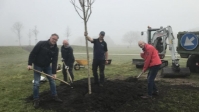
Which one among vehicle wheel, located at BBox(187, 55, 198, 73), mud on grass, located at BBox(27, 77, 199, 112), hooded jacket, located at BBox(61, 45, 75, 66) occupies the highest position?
hooded jacket, located at BBox(61, 45, 75, 66)

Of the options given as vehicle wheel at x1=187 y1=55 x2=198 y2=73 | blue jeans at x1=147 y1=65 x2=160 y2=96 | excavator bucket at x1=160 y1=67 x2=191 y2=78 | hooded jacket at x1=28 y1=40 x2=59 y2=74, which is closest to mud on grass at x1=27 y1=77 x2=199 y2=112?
blue jeans at x1=147 y1=65 x2=160 y2=96

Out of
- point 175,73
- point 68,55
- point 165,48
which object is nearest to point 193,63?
point 175,73

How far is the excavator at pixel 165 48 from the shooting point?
9.36 m

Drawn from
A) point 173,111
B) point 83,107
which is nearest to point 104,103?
point 83,107

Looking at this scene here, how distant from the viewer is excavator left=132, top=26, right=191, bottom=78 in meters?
9.36

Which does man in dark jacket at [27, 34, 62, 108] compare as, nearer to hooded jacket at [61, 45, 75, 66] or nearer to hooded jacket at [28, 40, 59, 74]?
hooded jacket at [28, 40, 59, 74]

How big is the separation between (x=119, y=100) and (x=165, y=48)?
25.1 feet

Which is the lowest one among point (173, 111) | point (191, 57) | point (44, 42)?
point (173, 111)

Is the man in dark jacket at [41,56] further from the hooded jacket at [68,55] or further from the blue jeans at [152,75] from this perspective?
the blue jeans at [152,75]

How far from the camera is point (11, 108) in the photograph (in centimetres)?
536

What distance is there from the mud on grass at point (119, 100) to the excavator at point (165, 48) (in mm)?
2406

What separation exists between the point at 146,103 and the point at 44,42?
3.34 metres

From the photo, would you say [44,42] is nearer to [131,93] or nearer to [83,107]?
[83,107]

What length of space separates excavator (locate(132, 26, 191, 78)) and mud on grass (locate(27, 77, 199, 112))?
2406 mm
